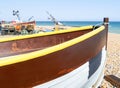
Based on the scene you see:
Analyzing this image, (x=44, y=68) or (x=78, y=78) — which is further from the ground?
(x=44, y=68)

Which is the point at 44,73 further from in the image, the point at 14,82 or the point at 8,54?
the point at 8,54

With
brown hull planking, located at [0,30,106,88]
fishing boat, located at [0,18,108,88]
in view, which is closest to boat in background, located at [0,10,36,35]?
fishing boat, located at [0,18,108,88]

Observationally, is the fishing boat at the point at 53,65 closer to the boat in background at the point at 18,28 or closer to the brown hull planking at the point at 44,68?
the brown hull planking at the point at 44,68

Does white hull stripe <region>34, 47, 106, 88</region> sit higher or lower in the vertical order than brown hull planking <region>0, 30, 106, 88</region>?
lower

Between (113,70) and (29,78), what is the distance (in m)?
5.01

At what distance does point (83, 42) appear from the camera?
3885 millimetres

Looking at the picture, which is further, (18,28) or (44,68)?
(18,28)

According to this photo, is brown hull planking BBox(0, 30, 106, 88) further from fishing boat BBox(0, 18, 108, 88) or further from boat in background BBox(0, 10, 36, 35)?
boat in background BBox(0, 10, 36, 35)

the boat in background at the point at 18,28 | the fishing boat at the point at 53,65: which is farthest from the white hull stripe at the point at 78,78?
the boat in background at the point at 18,28

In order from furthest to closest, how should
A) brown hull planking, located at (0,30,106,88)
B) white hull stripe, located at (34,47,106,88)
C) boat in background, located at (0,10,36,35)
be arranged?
boat in background, located at (0,10,36,35)
white hull stripe, located at (34,47,106,88)
brown hull planking, located at (0,30,106,88)

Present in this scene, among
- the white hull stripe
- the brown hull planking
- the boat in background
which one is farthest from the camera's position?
the boat in background

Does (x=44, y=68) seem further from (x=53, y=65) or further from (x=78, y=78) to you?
(x=78, y=78)

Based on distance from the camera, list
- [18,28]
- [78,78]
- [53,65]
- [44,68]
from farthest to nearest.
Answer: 1. [18,28]
2. [78,78]
3. [53,65]
4. [44,68]

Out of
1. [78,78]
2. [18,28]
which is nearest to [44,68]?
[78,78]
